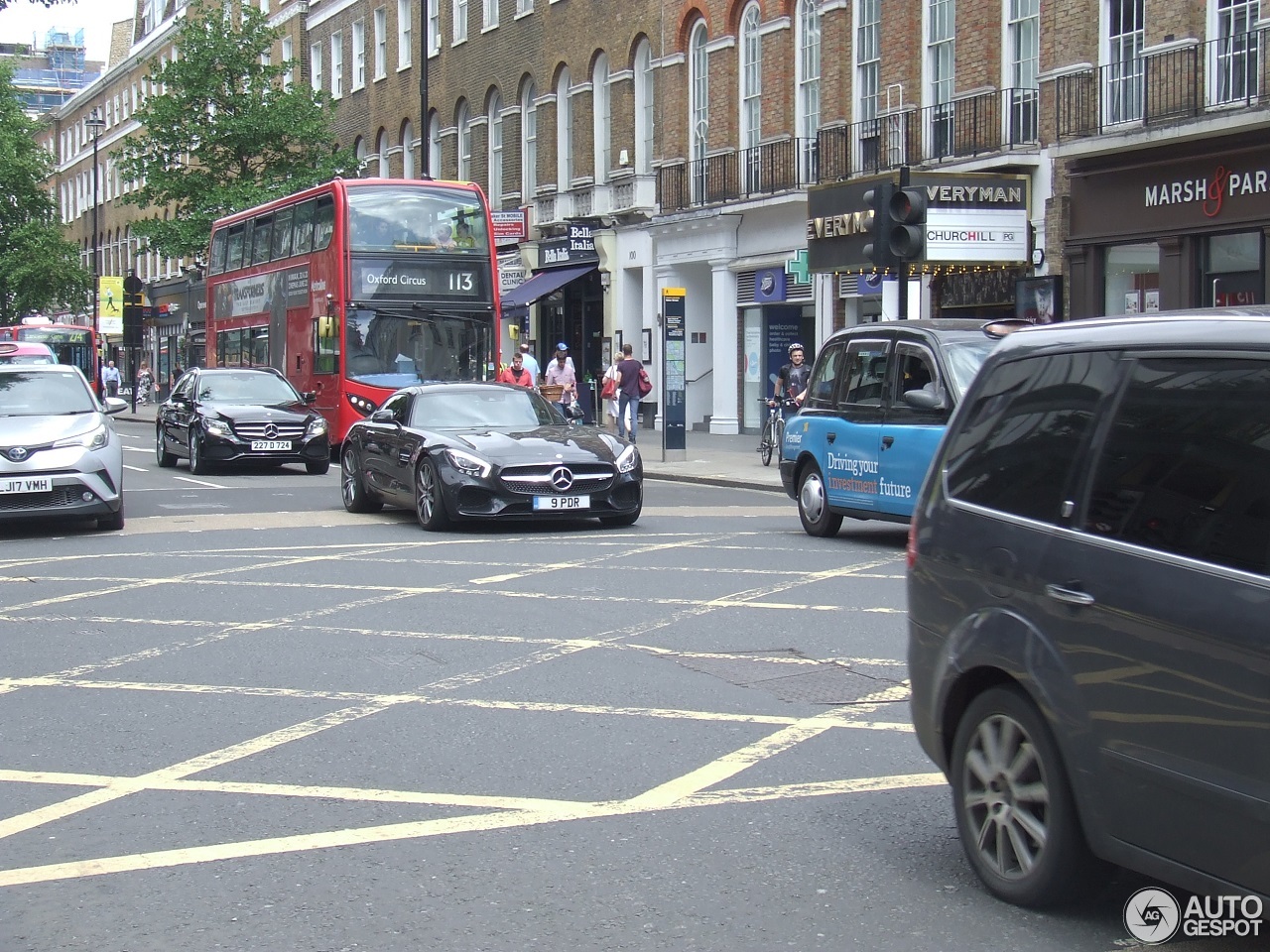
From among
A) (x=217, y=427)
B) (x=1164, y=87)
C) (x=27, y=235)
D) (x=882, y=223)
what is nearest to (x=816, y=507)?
(x=882, y=223)

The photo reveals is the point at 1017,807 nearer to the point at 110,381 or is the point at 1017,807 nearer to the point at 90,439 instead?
the point at 90,439

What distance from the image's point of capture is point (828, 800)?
19.1ft

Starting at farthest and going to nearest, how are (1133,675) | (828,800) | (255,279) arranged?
(255,279), (828,800), (1133,675)

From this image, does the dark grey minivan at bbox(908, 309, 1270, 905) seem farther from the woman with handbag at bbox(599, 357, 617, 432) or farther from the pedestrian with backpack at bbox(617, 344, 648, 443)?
the woman with handbag at bbox(599, 357, 617, 432)

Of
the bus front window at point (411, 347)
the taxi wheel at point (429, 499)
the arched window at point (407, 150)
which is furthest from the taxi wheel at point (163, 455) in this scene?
the arched window at point (407, 150)

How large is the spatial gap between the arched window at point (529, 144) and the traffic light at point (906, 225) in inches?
1072

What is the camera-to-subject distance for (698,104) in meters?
35.3

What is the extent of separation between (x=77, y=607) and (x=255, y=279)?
2045 cm

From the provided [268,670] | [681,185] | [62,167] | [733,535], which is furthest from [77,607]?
[62,167]

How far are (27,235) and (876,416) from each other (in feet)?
242

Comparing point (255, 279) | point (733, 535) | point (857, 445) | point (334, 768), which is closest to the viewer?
point (334, 768)

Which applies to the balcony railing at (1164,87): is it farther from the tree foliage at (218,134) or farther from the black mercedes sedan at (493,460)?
the tree foliage at (218,134)

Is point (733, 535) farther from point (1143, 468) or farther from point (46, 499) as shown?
point (1143, 468)

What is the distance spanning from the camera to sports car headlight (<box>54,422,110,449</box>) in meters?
14.9
